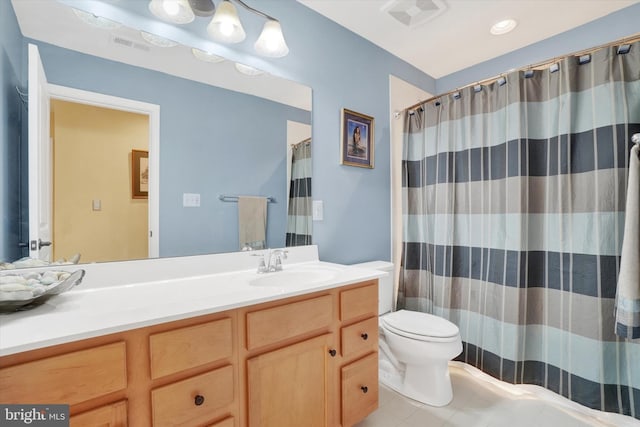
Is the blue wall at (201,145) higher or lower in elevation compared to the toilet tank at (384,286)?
higher

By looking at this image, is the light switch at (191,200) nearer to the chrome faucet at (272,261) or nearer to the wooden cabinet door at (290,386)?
the chrome faucet at (272,261)

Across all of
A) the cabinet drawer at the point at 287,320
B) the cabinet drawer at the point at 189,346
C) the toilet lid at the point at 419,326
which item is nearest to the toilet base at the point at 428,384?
the toilet lid at the point at 419,326

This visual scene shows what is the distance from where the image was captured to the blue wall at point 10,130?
3.23ft

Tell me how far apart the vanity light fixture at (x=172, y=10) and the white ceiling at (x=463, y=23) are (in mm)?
779

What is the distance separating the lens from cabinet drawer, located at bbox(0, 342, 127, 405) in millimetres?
639

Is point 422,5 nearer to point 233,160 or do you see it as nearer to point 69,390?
point 233,160

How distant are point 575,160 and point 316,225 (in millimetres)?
1515

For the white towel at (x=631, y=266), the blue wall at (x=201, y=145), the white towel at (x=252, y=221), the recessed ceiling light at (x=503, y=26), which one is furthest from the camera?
the recessed ceiling light at (x=503, y=26)

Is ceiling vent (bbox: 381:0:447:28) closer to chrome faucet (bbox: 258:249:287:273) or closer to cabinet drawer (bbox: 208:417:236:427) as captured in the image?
chrome faucet (bbox: 258:249:287:273)

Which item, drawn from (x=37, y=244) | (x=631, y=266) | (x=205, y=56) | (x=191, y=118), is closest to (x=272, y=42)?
(x=205, y=56)

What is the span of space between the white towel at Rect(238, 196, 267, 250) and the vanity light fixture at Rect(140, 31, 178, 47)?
78 cm

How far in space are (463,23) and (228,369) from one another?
244 cm

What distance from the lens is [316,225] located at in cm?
184

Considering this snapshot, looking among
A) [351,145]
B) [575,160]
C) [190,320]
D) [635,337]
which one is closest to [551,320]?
[635,337]
